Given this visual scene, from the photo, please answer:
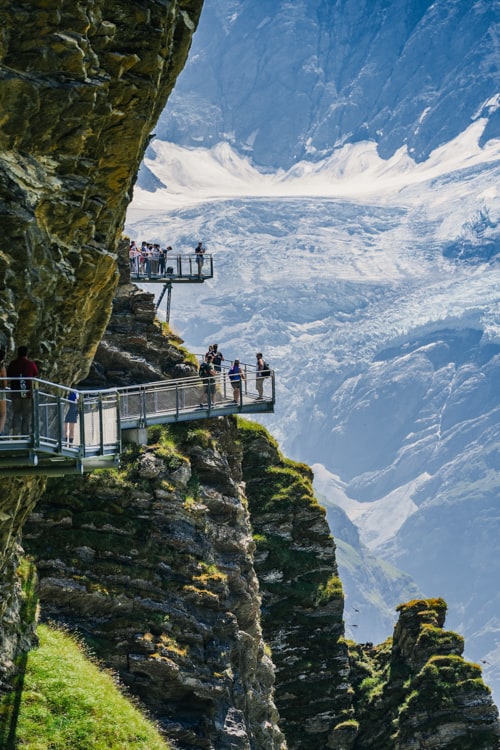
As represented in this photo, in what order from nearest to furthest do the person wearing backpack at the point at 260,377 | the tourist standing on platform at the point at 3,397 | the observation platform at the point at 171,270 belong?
the tourist standing on platform at the point at 3,397 → the person wearing backpack at the point at 260,377 → the observation platform at the point at 171,270

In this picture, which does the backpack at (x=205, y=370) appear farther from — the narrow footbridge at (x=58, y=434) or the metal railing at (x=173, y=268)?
the narrow footbridge at (x=58, y=434)

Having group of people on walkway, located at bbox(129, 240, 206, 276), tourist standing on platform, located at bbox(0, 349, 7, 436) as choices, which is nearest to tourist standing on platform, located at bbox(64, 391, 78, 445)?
tourist standing on platform, located at bbox(0, 349, 7, 436)

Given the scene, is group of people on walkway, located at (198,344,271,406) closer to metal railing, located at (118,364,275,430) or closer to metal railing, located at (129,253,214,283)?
metal railing, located at (118,364,275,430)

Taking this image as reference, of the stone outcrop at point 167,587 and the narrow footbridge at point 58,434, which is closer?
the narrow footbridge at point 58,434

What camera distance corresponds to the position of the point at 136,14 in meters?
29.2

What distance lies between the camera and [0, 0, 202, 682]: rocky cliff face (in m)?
26.9

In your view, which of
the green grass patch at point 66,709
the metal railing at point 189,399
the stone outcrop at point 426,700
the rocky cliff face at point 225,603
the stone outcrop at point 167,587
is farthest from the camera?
the stone outcrop at point 426,700

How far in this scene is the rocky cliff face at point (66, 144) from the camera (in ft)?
88.3

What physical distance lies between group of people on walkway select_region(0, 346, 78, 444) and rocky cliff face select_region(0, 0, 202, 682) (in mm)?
592

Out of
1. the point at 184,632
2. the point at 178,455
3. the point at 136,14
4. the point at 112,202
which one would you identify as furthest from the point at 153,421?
the point at 136,14

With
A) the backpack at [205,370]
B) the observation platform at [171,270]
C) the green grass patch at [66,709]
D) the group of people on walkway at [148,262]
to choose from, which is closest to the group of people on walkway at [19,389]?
the green grass patch at [66,709]

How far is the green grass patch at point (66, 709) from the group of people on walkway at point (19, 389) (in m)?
9.25

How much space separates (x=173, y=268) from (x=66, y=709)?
3379 centimetres

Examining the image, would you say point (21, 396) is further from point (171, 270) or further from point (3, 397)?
point (171, 270)
